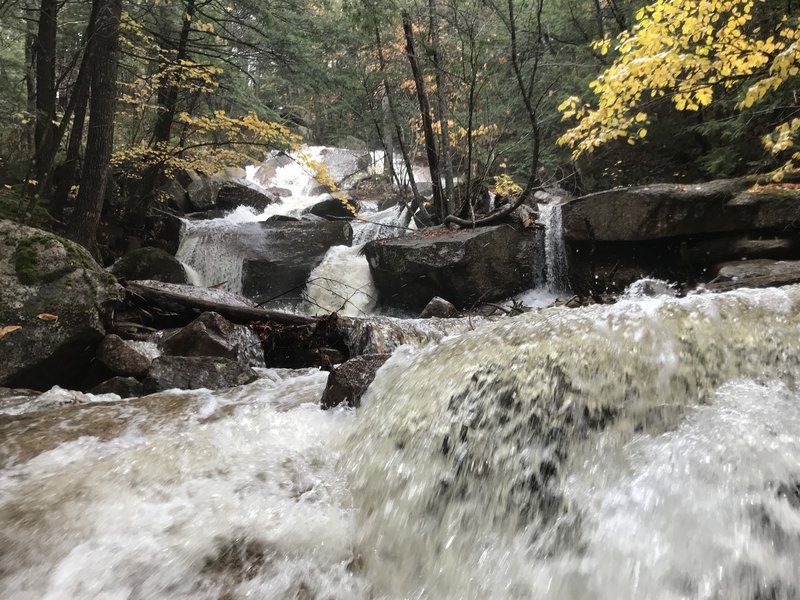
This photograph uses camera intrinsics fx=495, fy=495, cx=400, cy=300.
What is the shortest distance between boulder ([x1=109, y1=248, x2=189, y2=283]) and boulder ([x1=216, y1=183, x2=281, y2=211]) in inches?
262

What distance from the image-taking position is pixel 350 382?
346cm

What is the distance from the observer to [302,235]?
37.4 feet

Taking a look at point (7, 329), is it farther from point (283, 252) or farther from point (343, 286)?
point (283, 252)

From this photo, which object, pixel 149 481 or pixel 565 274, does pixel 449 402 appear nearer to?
pixel 149 481

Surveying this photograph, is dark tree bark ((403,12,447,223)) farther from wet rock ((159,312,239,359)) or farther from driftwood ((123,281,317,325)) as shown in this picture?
wet rock ((159,312,239,359))

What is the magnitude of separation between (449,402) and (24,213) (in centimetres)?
637

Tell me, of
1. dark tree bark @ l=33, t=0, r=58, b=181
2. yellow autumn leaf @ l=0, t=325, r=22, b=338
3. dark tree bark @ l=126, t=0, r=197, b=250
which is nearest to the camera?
yellow autumn leaf @ l=0, t=325, r=22, b=338

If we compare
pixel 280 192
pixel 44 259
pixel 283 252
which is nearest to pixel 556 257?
pixel 283 252

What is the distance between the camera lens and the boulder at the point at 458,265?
Answer: 8.63 metres

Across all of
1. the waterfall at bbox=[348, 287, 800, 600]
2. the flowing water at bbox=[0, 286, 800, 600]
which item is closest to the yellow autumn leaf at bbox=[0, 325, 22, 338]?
the flowing water at bbox=[0, 286, 800, 600]

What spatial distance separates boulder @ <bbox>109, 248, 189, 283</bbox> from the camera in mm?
8625

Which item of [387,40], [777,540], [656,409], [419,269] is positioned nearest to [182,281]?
[419,269]

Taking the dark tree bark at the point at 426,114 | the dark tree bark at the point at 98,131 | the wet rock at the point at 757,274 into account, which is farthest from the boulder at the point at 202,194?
the wet rock at the point at 757,274

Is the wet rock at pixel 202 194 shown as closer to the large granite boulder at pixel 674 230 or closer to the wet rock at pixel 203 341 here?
the wet rock at pixel 203 341
